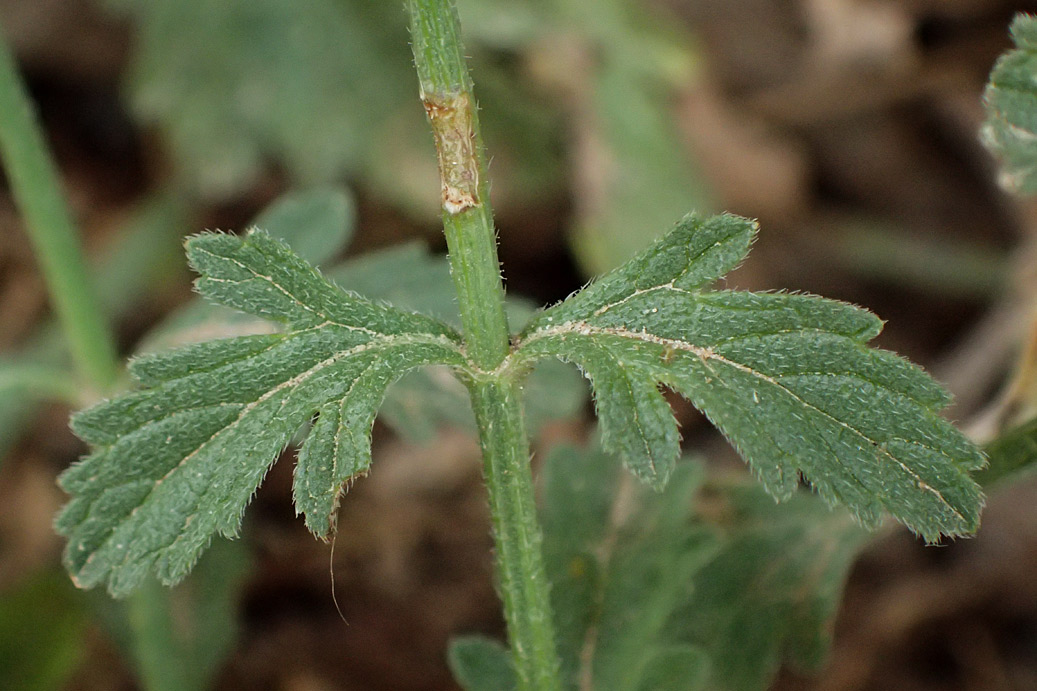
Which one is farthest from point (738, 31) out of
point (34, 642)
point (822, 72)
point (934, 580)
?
point (34, 642)

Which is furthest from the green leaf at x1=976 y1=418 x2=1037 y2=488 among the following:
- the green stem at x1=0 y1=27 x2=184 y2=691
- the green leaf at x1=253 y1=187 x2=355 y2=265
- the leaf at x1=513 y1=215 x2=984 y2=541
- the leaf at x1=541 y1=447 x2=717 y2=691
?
the green stem at x1=0 y1=27 x2=184 y2=691

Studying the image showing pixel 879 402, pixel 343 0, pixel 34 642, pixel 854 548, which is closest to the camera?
pixel 879 402

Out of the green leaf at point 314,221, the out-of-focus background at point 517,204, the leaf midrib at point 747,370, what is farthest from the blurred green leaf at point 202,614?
the leaf midrib at point 747,370

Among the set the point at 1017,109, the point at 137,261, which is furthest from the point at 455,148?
the point at 137,261

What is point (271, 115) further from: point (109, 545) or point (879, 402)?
point (879, 402)

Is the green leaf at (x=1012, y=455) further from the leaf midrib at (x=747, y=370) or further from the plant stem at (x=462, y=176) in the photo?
the plant stem at (x=462, y=176)

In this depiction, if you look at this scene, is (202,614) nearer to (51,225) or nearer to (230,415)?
(51,225)

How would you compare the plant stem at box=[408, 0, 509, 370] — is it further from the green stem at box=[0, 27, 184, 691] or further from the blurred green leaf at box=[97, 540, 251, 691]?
the blurred green leaf at box=[97, 540, 251, 691]

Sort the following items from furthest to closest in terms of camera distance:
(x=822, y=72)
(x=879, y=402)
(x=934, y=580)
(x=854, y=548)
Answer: (x=822, y=72), (x=934, y=580), (x=854, y=548), (x=879, y=402)
